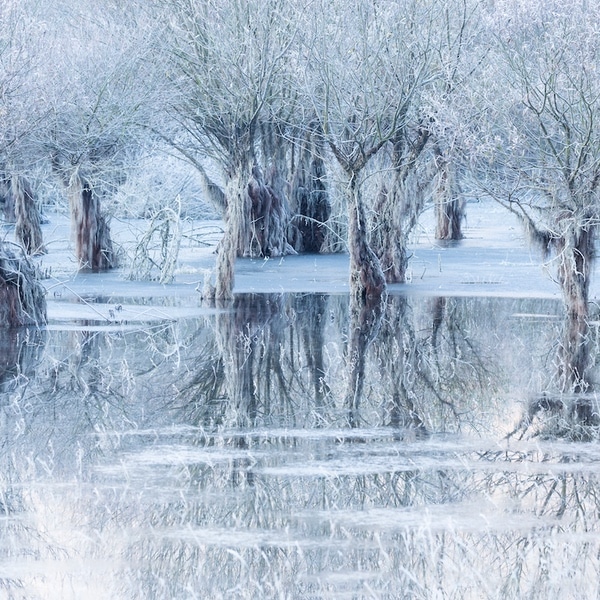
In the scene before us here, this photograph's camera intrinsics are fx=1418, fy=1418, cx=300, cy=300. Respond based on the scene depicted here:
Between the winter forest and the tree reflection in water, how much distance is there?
4 cm

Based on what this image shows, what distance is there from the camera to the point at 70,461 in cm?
1145

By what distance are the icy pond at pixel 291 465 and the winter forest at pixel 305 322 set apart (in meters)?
0.04

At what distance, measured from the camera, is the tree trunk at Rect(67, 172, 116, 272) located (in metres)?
38.1

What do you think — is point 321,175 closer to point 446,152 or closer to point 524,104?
point 446,152

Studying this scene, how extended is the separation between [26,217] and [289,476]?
3178 centimetres

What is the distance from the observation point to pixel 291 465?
11.3 meters

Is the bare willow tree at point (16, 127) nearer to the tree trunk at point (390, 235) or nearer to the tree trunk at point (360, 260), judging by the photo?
the tree trunk at point (360, 260)

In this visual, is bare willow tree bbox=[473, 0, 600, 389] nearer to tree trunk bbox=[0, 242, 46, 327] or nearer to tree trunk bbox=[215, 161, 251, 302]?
tree trunk bbox=[215, 161, 251, 302]

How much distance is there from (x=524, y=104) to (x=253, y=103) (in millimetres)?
6566

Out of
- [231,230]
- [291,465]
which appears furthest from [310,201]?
[291,465]

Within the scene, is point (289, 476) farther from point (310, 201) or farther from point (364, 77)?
point (310, 201)

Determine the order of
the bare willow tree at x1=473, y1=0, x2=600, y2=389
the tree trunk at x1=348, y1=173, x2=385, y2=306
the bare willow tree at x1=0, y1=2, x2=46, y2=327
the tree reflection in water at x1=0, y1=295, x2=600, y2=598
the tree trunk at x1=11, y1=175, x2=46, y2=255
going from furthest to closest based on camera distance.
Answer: the tree trunk at x1=11, y1=175, x2=46, y2=255 < the tree trunk at x1=348, y1=173, x2=385, y2=306 < the bare willow tree at x1=0, y1=2, x2=46, y2=327 < the bare willow tree at x1=473, y1=0, x2=600, y2=389 < the tree reflection in water at x1=0, y1=295, x2=600, y2=598

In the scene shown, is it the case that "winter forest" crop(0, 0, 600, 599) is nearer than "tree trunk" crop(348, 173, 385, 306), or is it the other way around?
"winter forest" crop(0, 0, 600, 599)

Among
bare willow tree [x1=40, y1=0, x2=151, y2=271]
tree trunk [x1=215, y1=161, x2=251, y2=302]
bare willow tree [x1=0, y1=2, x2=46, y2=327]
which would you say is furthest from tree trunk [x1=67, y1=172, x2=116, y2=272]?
tree trunk [x1=215, y1=161, x2=251, y2=302]
